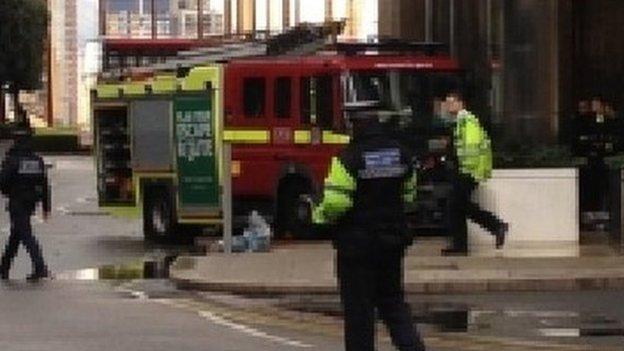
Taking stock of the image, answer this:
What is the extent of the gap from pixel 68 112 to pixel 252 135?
317 feet

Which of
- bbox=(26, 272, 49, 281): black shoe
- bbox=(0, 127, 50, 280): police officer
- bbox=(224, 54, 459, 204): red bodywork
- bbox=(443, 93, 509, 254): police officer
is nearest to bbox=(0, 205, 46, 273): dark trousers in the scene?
bbox=(0, 127, 50, 280): police officer

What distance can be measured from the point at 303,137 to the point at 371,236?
14149mm

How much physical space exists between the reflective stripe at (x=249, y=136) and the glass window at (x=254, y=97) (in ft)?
0.75

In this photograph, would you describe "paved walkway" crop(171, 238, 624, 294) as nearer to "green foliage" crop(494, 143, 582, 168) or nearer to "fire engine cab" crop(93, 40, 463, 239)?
"green foliage" crop(494, 143, 582, 168)

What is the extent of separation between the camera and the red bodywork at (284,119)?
24562mm

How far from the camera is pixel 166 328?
1483cm

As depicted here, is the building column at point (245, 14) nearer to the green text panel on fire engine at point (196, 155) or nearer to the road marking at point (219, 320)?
the green text panel on fire engine at point (196, 155)

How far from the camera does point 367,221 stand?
419 inches

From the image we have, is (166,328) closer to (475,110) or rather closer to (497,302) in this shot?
(497,302)

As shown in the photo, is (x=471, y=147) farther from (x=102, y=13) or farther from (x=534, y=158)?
(x=102, y=13)

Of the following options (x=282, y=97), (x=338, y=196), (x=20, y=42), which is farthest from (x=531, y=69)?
(x=20, y=42)

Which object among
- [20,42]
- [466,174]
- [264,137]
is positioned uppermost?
[20,42]

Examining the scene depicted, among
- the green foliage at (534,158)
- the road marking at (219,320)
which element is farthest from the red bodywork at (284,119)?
the road marking at (219,320)

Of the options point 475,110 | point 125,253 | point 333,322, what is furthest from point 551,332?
point 475,110
